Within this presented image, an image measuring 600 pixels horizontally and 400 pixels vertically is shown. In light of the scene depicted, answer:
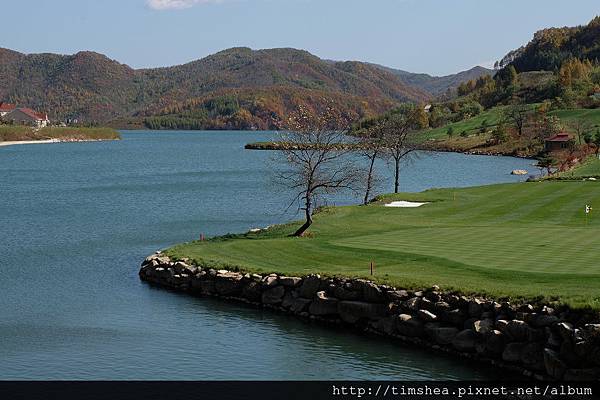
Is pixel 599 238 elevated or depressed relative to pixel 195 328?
elevated

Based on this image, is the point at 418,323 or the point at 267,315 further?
the point at 267,315

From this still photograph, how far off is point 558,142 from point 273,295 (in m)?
107

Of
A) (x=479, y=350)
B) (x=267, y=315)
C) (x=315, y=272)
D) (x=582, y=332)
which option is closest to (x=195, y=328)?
(x=267, y=315)

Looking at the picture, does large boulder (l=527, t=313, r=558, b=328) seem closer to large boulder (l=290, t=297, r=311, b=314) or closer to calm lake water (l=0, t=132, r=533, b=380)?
calm lake water (l=0, t=132, r=533, b=380)

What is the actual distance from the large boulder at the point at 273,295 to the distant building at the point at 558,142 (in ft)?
343

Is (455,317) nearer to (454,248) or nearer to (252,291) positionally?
(454,248)

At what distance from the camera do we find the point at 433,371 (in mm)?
24109

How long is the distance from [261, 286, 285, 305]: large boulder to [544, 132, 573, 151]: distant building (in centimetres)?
10466

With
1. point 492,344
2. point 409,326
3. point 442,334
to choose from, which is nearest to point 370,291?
point 409,326

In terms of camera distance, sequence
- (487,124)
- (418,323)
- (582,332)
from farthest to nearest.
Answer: (487,124) < (418,323) < (582,332)

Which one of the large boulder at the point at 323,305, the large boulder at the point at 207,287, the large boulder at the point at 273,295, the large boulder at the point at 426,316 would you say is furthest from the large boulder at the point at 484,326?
the large boulder at the point at 207,287

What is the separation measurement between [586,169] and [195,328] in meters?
62.1

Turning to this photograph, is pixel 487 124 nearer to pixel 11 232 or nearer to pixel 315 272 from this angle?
pixel 11 232

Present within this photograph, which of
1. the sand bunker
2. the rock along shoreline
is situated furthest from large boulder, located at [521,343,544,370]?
the sand bunker
